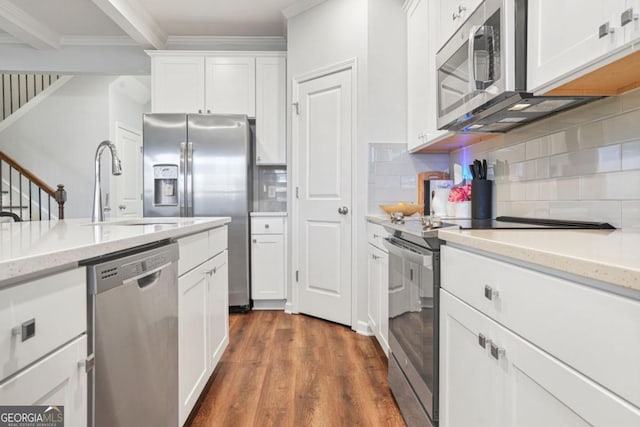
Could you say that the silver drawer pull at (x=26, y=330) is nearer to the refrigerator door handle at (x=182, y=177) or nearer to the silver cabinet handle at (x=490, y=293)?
the silver cabinet handle at (x=490, y=293)

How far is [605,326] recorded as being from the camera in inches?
23.7

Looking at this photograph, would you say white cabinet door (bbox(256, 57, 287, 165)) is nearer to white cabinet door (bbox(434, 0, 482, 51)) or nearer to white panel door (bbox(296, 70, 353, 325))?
white panel door (bbox(296, 70, 353, 325))

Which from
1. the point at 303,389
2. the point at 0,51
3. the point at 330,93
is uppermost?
the point at 0,51

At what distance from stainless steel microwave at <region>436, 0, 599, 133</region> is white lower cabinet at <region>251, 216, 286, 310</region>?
209cm

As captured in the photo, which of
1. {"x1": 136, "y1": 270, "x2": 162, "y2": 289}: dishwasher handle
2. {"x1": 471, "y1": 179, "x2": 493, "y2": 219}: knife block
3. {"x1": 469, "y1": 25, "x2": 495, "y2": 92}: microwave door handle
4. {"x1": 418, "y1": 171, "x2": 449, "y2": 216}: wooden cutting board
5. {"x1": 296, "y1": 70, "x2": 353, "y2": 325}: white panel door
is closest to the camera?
{"x1": 136, "y1": 270, "x2": 162, "y2": 289}: dishwasher handle

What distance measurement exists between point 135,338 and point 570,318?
3.50 feet

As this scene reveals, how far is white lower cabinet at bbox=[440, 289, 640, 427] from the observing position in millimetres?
637

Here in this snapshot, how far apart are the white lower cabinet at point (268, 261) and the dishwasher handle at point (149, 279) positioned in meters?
2.33

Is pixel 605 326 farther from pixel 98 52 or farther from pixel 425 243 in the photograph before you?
pixel 98 52

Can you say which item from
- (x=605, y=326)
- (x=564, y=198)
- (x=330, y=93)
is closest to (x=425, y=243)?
(x=564, y=198)

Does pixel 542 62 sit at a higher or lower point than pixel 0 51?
lower

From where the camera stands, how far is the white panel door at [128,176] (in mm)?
5359

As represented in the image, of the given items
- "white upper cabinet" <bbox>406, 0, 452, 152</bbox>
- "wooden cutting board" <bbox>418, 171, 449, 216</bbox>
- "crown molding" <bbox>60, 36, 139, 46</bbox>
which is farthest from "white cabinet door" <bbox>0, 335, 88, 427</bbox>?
"crown molding" <bbox>60, 36, 139, 46</bbox>

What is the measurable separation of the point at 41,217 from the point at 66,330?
5726mm
